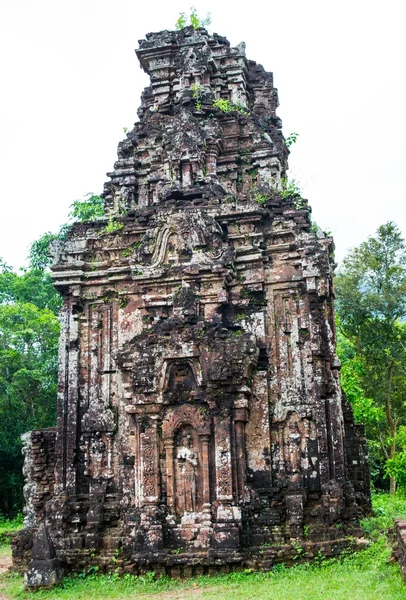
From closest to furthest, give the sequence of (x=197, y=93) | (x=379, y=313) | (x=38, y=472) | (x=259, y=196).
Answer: (x=38, y=472)
(x=259, y=196)
(x=197, y=93)
(x=379, y=313)

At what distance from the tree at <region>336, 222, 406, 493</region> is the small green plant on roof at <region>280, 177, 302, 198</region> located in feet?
56.3

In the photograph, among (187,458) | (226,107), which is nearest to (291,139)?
(226,107)

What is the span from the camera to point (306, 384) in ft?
42.7

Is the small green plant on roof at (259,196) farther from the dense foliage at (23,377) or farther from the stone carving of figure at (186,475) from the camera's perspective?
the dense foliage at (23,377)

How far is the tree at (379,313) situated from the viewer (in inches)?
1244

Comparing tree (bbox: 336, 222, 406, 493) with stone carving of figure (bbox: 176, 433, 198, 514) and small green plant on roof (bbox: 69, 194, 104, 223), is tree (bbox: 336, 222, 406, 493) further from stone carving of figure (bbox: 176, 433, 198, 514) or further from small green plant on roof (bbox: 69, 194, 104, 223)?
stone carving of figure (bbox: 176, 433, 198, 514)

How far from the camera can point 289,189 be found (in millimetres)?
14969

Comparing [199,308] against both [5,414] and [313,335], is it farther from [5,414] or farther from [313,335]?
[5,414]

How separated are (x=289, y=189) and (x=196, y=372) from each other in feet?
15.2

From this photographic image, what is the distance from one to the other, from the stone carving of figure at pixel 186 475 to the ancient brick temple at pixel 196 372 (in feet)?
0.08

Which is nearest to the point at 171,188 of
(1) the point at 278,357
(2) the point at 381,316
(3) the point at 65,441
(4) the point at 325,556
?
(1) the point at 278,357

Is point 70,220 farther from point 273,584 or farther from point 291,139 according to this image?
point 273,584

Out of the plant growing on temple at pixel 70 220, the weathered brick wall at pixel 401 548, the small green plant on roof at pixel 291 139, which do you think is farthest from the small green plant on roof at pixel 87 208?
the weathered brick wall at pixel 401 548

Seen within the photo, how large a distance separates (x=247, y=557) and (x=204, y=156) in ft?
26.7
